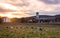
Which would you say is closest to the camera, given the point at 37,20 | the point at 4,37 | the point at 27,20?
the point at 4,37

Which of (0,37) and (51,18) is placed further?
(51,18)

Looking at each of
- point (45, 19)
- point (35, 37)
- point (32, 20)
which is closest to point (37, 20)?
point (32, 20)

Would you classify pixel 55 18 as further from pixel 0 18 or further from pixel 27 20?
pixel 0 18

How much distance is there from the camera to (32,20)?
8212 centimetres

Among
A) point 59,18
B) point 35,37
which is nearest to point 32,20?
point 59,18

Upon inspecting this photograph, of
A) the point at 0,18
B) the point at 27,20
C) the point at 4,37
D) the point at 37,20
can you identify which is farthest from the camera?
the point at 27,20

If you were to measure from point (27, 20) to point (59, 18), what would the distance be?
55.5 ft

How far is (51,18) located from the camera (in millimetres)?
88875

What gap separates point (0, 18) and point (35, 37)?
139 ft

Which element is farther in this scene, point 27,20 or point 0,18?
point 27,20

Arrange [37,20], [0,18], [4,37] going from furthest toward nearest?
[37,20]
[0,18]
[4,37]

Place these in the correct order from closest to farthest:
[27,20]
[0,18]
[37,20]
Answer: [0,18]
[37,20]
[27,20]

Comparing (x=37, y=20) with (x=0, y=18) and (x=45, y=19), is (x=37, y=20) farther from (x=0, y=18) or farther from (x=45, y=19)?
(x=0, y=18)

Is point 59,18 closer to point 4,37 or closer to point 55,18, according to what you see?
point 55,18
